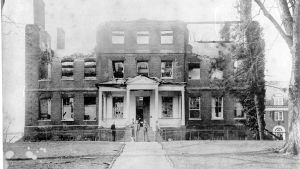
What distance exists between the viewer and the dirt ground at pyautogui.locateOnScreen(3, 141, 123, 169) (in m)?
10.5

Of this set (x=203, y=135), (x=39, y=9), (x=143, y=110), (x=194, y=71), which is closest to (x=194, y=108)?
(x=203, y=135)

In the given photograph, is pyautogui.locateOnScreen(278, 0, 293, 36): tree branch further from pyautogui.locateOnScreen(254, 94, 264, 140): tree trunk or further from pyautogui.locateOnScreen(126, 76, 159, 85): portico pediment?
pyautogui.locateOnScreen(126, 76, 159, 85): portico pediment

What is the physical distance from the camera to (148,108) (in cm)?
1678

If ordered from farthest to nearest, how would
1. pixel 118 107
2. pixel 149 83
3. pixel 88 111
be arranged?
1. pixel 88 111
2. pixel 118 107
3. pixel 149 83

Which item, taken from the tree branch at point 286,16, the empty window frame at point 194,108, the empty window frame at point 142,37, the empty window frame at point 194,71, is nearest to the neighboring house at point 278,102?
the tree branch at point 286,16

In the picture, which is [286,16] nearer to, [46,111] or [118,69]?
[118,69]

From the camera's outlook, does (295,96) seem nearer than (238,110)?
Yes

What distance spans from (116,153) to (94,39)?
4.57 meters

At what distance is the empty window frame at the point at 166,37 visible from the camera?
619 inches

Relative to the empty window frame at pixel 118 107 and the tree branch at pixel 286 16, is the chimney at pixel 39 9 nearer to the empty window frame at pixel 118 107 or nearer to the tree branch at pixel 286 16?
the empty window frame at pixel 118 107

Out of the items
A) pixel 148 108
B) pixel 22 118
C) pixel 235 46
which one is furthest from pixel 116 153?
pixel 235 46

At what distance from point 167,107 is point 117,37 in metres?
4.08

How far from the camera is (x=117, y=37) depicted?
15.4m

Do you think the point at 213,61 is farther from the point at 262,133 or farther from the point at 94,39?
the point at 94,39
